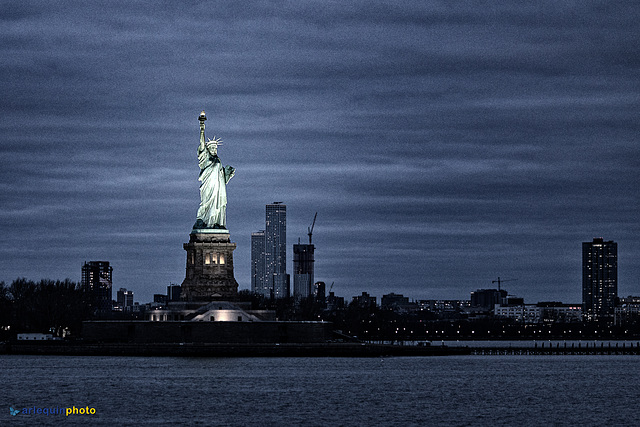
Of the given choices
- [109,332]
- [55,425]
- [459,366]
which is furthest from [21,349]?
[55,425]

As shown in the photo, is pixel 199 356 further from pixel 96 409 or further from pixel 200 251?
pixel 96 409

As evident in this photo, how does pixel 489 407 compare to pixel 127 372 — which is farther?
pixel 127 372

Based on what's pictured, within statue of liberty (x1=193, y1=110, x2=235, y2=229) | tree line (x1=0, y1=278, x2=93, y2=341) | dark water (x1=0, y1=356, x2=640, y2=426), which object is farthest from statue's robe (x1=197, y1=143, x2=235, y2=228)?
tree line (x1=0, y1=278, x2=93, y2=341)

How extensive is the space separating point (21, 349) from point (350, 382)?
42372 mm

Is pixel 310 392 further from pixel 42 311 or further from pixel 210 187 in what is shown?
pixel 42 311

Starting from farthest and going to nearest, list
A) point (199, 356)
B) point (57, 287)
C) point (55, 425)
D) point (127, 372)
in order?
point (57, 287), point (199, 356), point (127, 372), point (55, 425)

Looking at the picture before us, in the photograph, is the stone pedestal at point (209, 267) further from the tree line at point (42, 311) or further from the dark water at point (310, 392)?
the tree line at point (42, 311)

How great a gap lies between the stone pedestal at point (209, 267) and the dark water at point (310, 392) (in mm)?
8451

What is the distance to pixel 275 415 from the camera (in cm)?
6806

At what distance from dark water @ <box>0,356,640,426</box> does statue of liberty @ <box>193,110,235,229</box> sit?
14.9 m

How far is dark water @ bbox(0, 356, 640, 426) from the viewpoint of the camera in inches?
2645

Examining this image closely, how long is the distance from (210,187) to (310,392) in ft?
140

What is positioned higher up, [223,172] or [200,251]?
[223,172]

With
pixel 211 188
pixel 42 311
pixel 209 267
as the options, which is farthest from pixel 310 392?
pixel 42 311
